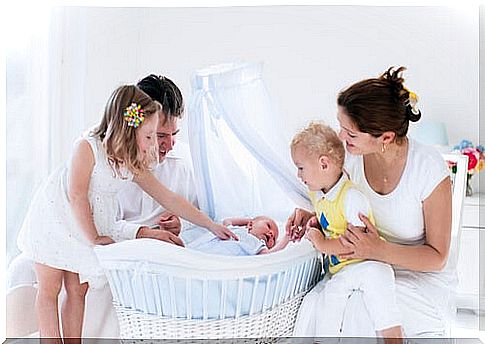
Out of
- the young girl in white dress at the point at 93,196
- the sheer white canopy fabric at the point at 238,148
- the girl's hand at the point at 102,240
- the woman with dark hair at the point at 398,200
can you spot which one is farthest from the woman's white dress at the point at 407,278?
the girl's hand at the point at 102,240

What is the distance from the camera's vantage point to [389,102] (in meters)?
2.70

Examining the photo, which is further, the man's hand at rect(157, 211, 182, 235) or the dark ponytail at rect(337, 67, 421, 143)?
the man's hand at rect(157, 211, 182, 235)

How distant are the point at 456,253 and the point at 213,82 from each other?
37.4 inches

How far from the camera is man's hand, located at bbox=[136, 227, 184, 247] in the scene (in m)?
2.79

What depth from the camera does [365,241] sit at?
2707mm

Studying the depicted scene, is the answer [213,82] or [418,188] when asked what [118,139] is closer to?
[213,82]

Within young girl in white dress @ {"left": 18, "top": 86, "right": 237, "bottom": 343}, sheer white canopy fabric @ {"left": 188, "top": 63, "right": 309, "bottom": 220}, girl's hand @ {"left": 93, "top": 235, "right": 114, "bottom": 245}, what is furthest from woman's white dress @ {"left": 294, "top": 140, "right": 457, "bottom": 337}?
girl's hand @ {"left": 93, "top": 235, "right": 114, "bottom": 245}

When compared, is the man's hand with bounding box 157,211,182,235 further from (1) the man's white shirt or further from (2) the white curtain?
(2) the white curtain

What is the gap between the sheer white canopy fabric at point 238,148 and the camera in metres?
2.77

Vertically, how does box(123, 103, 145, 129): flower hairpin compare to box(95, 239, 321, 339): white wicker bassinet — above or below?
above

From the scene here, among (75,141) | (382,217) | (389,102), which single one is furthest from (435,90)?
(75,141)

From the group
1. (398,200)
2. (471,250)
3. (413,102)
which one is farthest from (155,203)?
(471,250)

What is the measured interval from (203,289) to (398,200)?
0.67 m

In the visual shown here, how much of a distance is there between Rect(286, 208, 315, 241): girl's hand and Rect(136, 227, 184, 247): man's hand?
356mm
